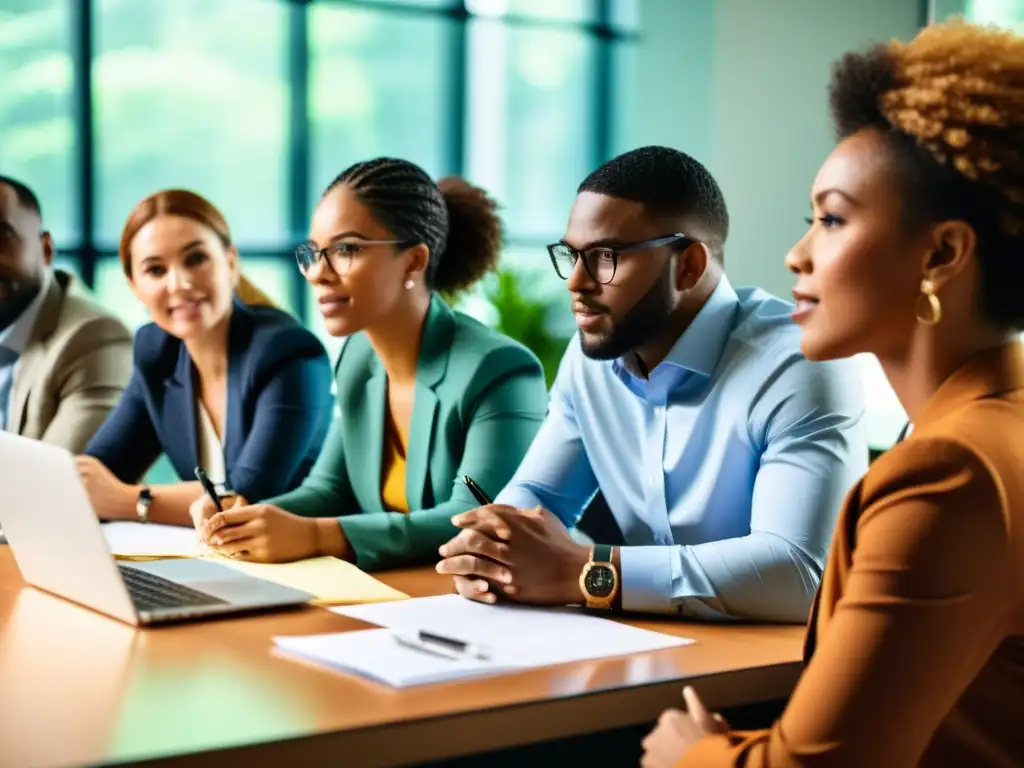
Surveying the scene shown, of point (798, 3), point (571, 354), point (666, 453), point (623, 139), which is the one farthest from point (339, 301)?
point (623, 139)

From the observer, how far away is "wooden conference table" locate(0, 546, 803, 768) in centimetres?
128

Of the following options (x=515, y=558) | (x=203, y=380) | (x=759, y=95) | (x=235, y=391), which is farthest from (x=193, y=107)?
(x=515, y=558)

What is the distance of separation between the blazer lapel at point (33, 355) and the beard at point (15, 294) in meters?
0.04

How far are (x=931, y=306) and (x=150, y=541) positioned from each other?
4.93 ft

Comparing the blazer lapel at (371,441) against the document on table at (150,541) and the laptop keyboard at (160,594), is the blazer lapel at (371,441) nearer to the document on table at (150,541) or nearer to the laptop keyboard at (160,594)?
the document on table at (150,541)

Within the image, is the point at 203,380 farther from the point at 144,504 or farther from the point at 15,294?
the point at 15,294

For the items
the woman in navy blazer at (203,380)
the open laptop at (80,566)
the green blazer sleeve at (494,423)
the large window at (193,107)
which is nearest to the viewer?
the open laptop at (80,566)

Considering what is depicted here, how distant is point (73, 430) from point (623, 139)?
493 centimetres

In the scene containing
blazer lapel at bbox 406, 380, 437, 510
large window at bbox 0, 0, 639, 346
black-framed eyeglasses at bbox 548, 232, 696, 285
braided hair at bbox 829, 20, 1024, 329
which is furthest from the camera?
large window at bbox 0, 0, 639, 346

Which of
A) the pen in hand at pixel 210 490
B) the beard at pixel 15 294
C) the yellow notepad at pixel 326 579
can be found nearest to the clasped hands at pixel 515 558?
the yellow notepad at pixel 326 579

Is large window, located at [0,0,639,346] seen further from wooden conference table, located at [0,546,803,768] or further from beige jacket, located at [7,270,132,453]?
wooden conference table, located at [0,546,803,768]

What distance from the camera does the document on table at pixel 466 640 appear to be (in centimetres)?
150

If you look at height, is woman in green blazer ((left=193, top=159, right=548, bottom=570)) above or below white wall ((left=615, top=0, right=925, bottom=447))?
below

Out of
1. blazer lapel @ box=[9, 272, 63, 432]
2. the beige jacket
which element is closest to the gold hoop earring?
the beige jacket
